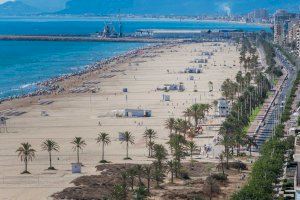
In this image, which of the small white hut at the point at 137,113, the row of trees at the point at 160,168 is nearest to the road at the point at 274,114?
the row of trees at the point at 160,168

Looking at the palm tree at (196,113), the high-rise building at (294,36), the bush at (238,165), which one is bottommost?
the bush at (238,165)

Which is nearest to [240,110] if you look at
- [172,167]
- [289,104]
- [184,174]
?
[289,104]

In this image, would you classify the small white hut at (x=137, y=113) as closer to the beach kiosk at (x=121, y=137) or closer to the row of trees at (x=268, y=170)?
the beach kiosk at (x=121, y=137)

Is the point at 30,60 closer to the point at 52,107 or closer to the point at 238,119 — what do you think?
the point at 52,107

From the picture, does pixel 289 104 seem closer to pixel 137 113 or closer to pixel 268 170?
pixel 137 113

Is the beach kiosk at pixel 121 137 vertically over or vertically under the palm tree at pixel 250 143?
over

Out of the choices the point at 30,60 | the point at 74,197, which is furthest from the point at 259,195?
the point at 30,60

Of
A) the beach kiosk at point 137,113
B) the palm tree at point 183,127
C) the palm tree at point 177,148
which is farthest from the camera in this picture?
the beach kiosk at point 137,113

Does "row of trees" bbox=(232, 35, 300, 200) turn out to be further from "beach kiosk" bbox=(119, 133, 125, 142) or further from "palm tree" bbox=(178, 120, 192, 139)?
"beach kiosk" bbox=(119, 133, 125, 142)
